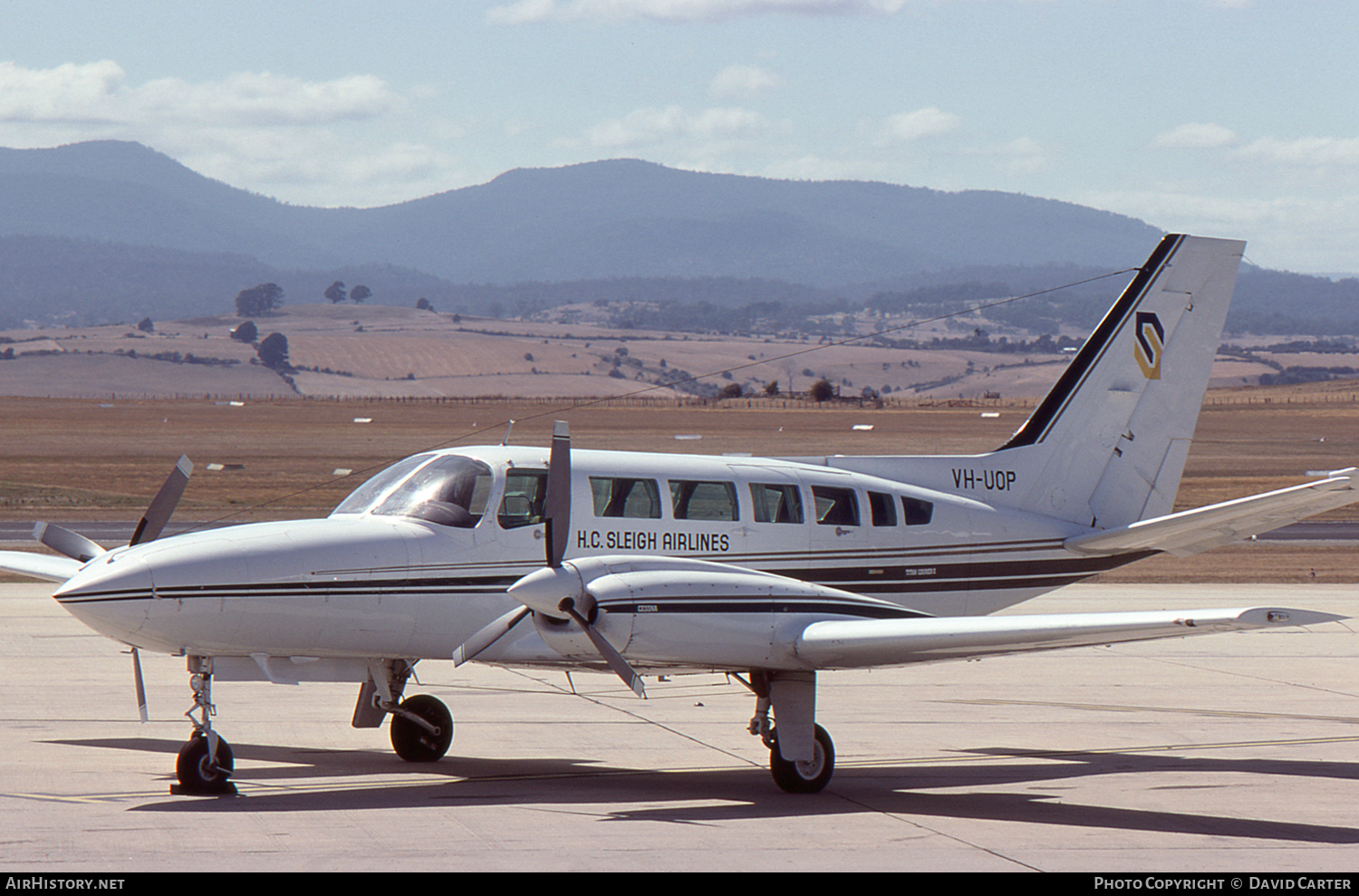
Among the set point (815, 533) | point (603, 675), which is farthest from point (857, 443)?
point (815, 533)

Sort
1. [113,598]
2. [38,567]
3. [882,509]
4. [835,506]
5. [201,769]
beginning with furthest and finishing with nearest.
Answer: [38,567]
[882,509]
[835,506]
[201,769]
[113,598]

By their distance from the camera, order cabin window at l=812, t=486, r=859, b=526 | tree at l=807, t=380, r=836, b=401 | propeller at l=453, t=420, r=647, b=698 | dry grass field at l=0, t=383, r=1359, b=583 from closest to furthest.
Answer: propeller at l=453, t=420, r=647, b=698 → cabin window at l=812, t=486, r=859, b=526 → dry grass field at l=0, t=383, r=1359, b=583 → tree at l=807, t=380, r=836, b=401

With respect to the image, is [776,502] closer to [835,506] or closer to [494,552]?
[835,506]

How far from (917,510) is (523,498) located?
4.82 metres

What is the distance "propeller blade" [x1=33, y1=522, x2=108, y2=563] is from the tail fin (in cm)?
1115

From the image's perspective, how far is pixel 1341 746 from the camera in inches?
718

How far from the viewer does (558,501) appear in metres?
14.0

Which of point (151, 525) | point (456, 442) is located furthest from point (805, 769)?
point (456, 442)

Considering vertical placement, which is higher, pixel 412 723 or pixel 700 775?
pixel 412 723

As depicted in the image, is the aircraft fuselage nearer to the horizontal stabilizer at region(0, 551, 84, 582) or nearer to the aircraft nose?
the aircraft nose

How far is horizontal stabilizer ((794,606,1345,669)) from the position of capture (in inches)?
530

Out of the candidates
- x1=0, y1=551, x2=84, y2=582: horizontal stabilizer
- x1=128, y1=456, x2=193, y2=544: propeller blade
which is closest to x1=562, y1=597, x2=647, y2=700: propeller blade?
x1=128, y1=456, x2=193, y2=544: propeller blade

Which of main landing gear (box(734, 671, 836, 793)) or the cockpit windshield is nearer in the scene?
main landing gear (box(734, 671, 836, 793))

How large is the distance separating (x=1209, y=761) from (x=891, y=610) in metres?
4.88
